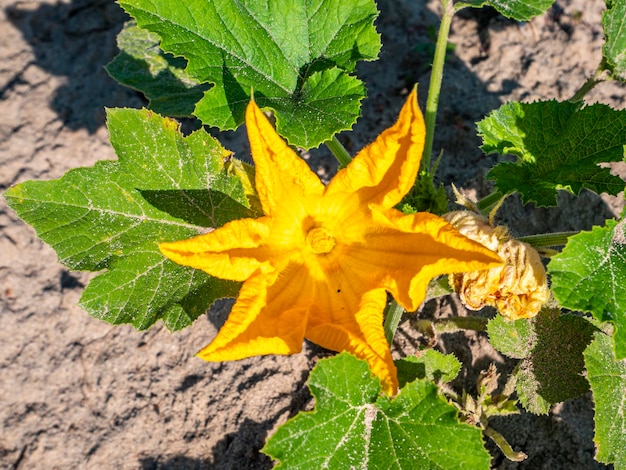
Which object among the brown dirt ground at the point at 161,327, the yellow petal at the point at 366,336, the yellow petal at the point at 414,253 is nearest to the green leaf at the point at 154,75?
the brown dirt ground at the point at 161,327

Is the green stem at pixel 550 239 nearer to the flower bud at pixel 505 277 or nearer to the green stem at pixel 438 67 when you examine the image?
the flower bud at pixel 505 277

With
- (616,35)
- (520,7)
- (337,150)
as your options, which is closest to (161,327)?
(337,150)

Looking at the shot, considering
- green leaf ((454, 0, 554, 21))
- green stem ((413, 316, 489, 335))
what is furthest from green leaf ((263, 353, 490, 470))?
green leaf ((454, 0, 554, 21))

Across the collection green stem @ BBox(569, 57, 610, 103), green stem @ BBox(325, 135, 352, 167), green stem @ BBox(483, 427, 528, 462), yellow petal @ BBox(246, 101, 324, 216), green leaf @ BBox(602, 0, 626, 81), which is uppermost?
green leaf @ BBox(602, 0, 626, 81)

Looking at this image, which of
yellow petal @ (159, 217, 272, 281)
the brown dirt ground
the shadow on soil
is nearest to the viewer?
yellow petal @ (159, 217, 272, 281)

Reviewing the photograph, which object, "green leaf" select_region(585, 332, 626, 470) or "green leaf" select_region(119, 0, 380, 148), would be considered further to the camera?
"green leaf" select_region(119, 0, 380, 148)

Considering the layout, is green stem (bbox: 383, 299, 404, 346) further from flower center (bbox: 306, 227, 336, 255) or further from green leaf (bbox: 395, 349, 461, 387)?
flower center (bbox: 306, 227, 336, 255)

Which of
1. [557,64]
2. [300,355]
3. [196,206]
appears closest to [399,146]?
[196,206]
